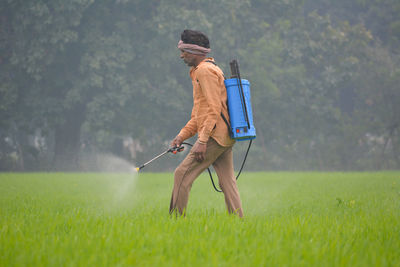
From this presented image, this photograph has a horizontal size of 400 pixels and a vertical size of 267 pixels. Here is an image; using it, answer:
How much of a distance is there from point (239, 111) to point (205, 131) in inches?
17.3

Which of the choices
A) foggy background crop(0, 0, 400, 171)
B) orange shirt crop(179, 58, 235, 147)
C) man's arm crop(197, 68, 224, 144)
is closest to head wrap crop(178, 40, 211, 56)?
orange shirt crop(179, 58, 235, 147)

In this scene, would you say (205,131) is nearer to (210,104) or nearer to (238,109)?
(210,104)

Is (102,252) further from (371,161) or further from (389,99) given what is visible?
(389,99)

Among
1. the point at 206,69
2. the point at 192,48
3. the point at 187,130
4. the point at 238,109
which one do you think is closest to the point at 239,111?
the point at 238,109

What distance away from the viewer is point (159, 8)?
82.2 ft

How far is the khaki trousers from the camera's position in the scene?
4.89 meters

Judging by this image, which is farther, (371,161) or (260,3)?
(260,3)

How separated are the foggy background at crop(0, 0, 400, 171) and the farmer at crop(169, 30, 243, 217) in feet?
61.7

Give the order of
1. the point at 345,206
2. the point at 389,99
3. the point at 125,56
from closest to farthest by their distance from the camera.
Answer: the point at 345,206
the point at 125,56
the point at 389,99

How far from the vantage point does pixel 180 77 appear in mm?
27734

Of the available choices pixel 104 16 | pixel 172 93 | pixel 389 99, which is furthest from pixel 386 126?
pixel 104 16

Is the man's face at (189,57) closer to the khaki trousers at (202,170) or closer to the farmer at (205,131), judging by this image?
the farmer at (205,131)

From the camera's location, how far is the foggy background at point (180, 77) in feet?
77.6

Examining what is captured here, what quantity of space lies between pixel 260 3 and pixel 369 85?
8719 millimetres
